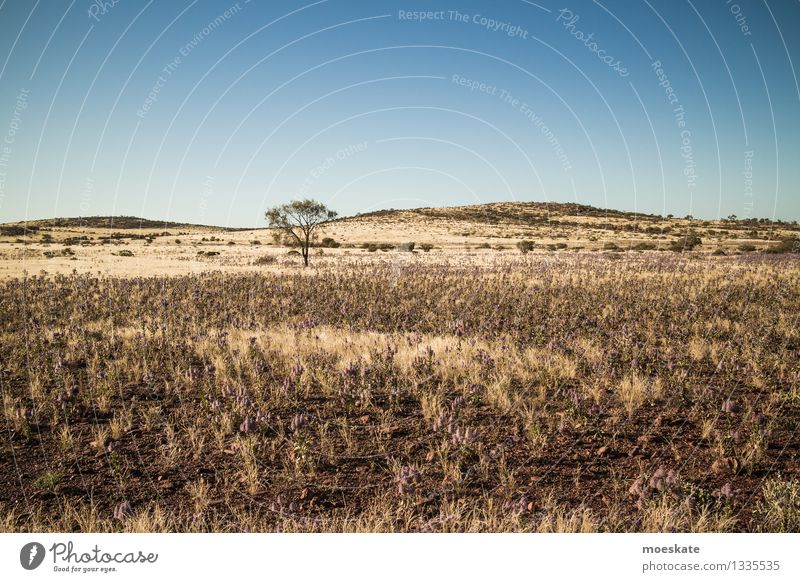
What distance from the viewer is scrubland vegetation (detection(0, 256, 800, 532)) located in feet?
13.3

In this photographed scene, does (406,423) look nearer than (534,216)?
Yes

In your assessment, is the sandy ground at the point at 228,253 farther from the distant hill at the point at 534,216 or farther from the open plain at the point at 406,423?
the distant hill at the point at 534,216

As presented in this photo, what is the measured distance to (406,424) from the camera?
605 centimetres

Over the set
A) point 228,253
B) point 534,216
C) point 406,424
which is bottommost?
point 406,424

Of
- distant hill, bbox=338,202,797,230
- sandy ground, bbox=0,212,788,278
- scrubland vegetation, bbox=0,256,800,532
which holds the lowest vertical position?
scrubland vegetation, bbox=0,256,800,532

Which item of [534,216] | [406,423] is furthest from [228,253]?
[534,216]

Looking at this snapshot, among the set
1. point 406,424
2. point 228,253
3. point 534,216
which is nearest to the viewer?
point 406,424

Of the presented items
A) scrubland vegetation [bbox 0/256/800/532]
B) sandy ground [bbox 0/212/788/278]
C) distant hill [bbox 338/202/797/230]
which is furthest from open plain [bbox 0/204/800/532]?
distant hill [bbox 338/202/797/230]

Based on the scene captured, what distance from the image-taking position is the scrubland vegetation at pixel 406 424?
4047 mm

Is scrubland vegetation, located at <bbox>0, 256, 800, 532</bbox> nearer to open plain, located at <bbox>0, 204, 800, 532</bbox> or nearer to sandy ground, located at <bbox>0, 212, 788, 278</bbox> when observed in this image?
open plain, located at <bbox>0, 204, 800, 532</bbox>

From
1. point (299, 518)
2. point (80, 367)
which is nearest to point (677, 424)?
point (299, 518)

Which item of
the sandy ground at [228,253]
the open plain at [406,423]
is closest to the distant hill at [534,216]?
the sandy ground at [228,253]

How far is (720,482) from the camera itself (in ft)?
14.8

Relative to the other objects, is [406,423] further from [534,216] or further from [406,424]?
[534,216]
